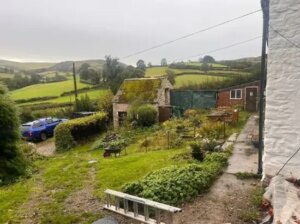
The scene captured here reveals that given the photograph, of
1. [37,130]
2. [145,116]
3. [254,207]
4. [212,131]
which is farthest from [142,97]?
[254,207]

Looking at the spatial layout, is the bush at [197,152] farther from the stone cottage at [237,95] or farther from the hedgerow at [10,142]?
the stone cottage at [237,95]

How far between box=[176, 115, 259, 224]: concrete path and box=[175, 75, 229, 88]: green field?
28.1 metres

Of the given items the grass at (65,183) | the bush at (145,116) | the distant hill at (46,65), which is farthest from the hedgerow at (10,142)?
the distant hill at (46,65)

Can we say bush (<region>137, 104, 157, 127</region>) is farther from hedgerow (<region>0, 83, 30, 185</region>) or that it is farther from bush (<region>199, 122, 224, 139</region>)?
hedgerow (<region>0, 83, 30, 185</region>)

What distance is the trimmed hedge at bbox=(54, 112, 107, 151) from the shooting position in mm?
21219

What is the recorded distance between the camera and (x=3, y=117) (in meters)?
14.7

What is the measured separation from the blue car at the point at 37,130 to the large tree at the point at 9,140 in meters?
9.02

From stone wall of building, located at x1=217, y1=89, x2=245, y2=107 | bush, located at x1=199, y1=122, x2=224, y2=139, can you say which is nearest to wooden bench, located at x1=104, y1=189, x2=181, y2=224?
bush, located at x1=199, y1=122, x2=224, y2=139

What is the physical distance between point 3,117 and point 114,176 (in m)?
6.47

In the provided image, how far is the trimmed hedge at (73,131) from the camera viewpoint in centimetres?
2122

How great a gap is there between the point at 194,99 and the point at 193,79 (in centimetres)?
1152

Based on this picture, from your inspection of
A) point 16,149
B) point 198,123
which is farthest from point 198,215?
point 198,123

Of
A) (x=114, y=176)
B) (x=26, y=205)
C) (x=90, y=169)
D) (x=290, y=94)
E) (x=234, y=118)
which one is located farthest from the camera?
(x=234, y=118)

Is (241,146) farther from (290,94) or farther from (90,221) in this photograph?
(90,221)
